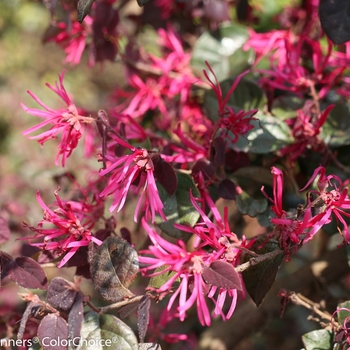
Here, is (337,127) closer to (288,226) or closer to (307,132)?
(307,132)

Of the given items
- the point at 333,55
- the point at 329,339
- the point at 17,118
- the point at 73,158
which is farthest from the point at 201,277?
the point at 17,118

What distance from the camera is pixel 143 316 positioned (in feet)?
1.55

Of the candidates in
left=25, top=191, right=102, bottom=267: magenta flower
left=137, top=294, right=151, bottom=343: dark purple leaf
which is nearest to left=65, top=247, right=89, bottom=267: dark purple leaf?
left=25, top=191, right=102, bottom=267: magenta flower

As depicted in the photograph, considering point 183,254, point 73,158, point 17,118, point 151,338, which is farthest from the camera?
point 17,118

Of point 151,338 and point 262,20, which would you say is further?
point 262,20

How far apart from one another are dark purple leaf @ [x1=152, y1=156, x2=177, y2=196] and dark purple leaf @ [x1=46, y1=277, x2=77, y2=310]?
0.16m

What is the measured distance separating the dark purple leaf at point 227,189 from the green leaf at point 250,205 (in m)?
0.02

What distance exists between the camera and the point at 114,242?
1.71ft

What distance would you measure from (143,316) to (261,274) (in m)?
0.15

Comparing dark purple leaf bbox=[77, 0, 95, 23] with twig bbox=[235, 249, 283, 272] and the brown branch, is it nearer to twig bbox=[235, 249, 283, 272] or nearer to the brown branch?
twig bbox=[235, 249, 283, 272]

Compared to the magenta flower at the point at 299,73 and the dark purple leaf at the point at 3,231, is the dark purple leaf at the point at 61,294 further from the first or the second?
the magenta flower at the point at 299,73

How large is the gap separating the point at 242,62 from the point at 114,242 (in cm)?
52

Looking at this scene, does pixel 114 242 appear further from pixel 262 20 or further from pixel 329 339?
pixel 262 20

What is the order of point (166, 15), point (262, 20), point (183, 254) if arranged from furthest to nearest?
point (262, 20) → point (166, 15) → point (183, 254)
